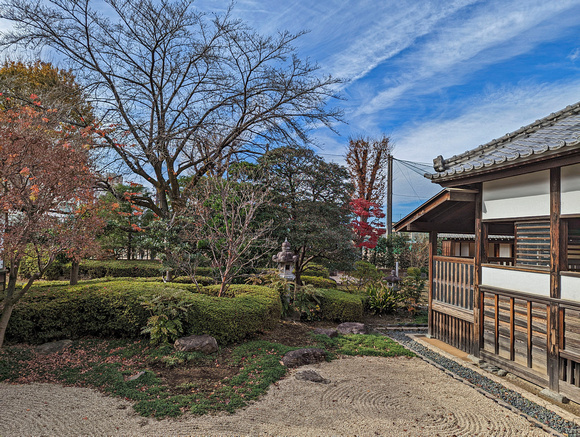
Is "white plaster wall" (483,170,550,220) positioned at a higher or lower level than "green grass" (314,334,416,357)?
higher

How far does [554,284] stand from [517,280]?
63 cm

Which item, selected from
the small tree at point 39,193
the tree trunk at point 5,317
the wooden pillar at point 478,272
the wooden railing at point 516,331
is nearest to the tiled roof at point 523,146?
the wooden pillar at point 478,272

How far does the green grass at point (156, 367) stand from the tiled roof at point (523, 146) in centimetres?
339

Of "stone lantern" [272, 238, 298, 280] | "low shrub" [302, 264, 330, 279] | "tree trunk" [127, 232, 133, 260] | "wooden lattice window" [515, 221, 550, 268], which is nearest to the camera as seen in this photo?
"wooden lattice window" [515, 221, 550, 268]

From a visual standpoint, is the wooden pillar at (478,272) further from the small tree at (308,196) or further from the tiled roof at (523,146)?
the small tree at (308,196)

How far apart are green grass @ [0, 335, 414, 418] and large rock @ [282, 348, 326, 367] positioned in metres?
0.15

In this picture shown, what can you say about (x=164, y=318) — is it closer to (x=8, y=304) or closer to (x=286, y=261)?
(x=8, y=304)

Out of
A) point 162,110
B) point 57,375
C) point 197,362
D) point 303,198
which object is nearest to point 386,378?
point 197,362

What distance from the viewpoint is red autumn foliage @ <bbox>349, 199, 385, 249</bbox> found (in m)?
17.6

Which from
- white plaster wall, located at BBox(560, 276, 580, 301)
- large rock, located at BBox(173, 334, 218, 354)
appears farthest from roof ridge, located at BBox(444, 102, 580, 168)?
large rock, located at BBox(173, 334, 218, 354)

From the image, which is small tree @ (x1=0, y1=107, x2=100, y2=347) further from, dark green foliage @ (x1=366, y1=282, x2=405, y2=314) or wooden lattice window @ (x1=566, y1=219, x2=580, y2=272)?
wooden lattice window @ (x1=566, y1=219, x2=580, y2=272)

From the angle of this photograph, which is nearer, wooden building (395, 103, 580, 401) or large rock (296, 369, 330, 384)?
wooden building (395, 103, 580, 401)

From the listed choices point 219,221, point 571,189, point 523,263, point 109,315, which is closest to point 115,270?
point 219,221

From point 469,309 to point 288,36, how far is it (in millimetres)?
9834
